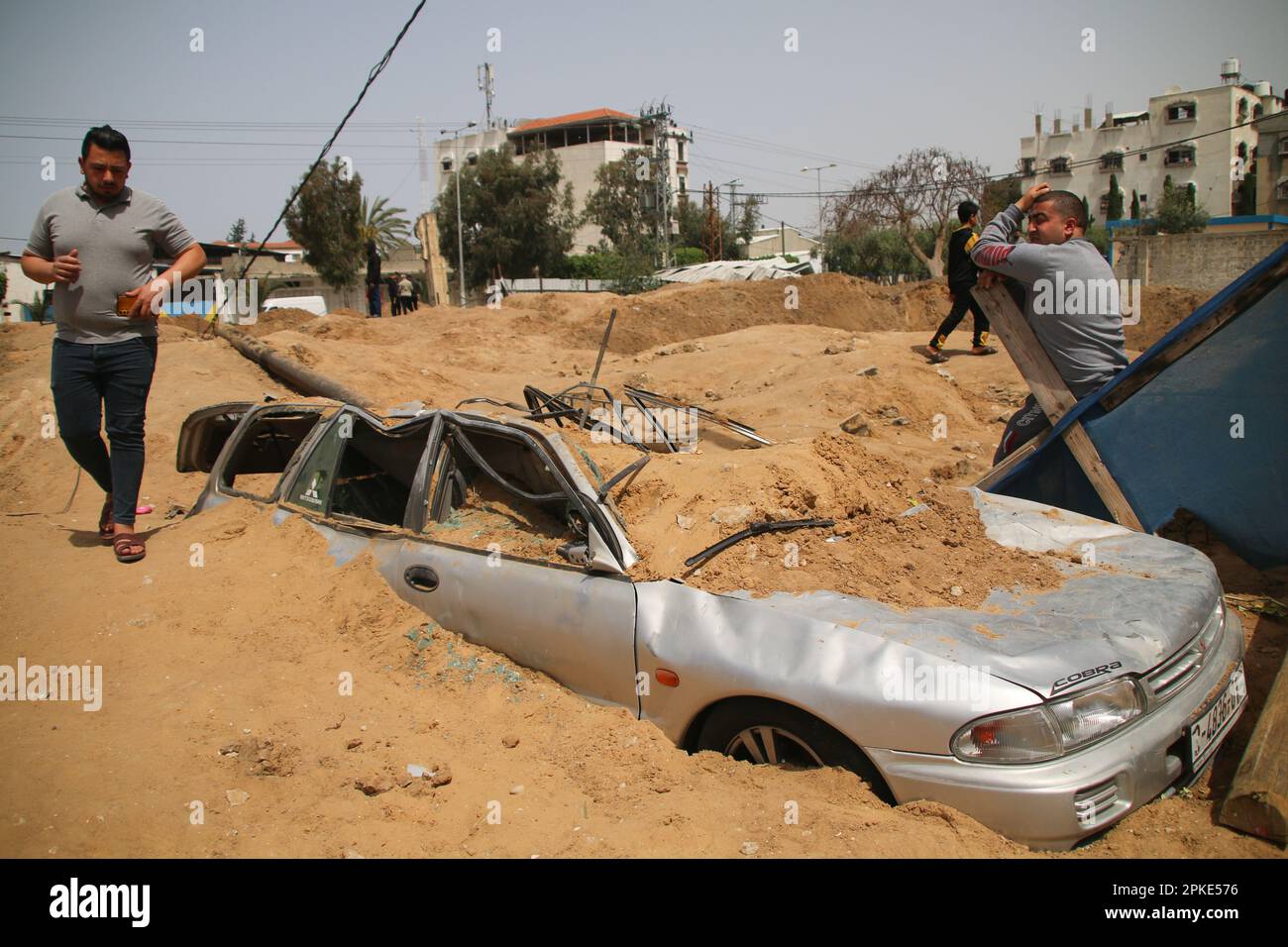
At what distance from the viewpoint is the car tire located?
2822mm

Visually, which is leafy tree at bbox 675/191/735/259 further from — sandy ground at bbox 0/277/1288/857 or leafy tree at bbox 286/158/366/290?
sandy ground at bbox 0/277/1288/857

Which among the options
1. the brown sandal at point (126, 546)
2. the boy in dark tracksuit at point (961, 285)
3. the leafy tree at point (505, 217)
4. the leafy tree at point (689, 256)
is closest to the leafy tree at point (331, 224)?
the leafy tree at point (505, 217)

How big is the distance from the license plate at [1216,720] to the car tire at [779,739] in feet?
3.41

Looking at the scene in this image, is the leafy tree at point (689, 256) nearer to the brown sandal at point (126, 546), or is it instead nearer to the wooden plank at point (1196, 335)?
the wooden plank at point (1196, 335)

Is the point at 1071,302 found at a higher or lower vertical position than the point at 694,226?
lower

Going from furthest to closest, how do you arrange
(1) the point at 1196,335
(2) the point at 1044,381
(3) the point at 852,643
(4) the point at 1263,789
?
1. (2) the point at 1044,381
2. (1) the point at 1196,335
3. (3) the point at 852,643
4. (4) the point at 1263,789

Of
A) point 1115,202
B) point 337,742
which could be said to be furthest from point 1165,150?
point 337,742

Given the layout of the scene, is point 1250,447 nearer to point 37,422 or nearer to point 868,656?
point 868,656

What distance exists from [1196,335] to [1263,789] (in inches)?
96.9

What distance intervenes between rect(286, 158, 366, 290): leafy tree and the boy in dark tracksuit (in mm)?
30074

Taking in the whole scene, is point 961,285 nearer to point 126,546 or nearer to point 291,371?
point 291,371

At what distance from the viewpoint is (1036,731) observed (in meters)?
2.58

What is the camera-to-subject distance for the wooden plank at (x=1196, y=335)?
4.18 metres

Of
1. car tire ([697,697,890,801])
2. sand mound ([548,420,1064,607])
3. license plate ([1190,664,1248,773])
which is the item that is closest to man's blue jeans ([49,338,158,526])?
sand mound ([548,420,1064,607])
